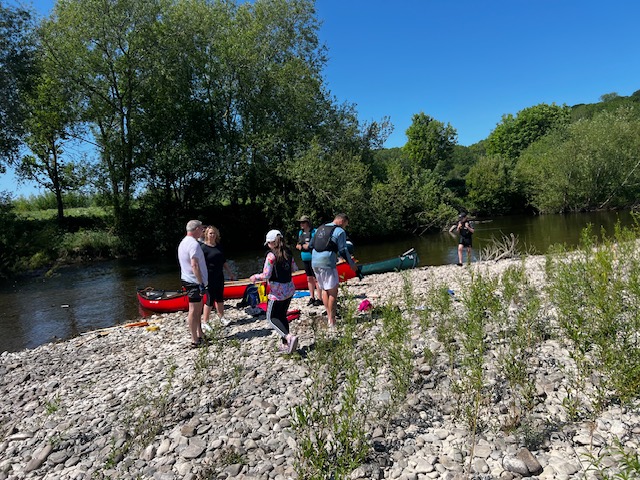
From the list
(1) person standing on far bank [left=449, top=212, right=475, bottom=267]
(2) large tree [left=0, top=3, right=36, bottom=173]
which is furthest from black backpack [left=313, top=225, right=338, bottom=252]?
(2) large tree [left=0, top=3, right=36, bottom=173]

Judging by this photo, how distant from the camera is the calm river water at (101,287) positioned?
11970 mm

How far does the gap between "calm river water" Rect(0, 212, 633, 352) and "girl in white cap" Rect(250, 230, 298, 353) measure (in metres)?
5.34

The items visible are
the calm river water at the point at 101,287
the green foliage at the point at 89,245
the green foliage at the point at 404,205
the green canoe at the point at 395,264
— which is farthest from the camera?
the green foliage at the point at 404,205

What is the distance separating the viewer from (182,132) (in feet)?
91.9

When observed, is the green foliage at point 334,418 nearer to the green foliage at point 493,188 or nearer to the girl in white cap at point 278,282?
the girl in white cap at point 278,282

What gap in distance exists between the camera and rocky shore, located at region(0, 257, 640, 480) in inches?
141

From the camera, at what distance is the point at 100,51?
23.6 metres

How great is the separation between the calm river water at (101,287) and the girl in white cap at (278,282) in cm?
534

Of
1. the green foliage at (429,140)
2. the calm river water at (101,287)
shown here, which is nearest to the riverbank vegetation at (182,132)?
the calm river water at (101,287)

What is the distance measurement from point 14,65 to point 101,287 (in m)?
13.1

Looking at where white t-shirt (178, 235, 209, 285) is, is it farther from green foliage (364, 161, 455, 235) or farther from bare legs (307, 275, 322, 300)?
green foliage (364, 161, 455, 235)

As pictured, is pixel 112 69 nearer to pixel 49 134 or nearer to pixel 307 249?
pixel 49 134

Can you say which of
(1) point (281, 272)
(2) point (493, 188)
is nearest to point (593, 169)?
(2) point (493, 188)

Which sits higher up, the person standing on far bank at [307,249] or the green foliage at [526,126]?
the green foliage at [526,126]
